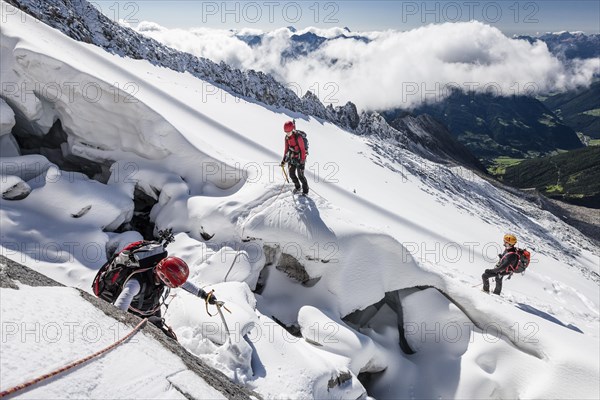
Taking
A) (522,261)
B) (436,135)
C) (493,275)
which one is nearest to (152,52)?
(493,275)

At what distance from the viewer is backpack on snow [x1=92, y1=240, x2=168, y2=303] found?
6.57m

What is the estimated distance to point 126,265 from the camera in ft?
21.7

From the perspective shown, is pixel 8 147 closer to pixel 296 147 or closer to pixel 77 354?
pixel 296 147

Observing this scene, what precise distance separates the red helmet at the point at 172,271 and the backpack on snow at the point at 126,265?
472mm

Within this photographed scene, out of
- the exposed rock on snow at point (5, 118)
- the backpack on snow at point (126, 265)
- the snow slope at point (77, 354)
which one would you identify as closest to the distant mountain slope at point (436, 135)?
the exposed rock on snow at point (5, 118)

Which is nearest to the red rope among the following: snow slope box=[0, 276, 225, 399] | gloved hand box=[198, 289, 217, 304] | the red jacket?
snow slope box=[0, 276, 225, 399]

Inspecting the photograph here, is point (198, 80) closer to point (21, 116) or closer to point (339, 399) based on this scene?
point (21, 116)

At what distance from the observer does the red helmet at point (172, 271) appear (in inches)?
245

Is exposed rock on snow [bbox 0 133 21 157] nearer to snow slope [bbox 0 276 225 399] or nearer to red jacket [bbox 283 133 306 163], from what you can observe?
red jacket [bbox 283 133 306 163]

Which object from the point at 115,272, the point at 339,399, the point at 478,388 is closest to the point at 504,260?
the point at 478,388

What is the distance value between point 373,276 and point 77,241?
8784 mm

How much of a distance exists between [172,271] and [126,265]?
0.99m

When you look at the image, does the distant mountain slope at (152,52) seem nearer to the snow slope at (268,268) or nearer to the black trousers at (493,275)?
the snow slope at (268,268)

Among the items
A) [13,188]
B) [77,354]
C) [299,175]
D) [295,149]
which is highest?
[295,149]
